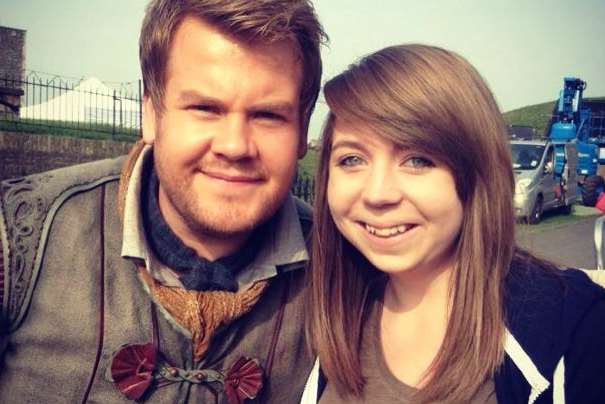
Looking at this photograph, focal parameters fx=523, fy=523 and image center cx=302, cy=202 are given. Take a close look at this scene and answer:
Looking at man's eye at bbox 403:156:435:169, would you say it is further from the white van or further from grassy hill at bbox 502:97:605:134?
grassy hill at bbox 502:97:605:134

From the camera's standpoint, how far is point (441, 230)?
1721 millimetres

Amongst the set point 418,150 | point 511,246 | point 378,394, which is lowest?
point 378,394

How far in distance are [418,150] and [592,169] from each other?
54.1 ft

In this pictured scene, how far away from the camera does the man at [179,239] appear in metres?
1.77

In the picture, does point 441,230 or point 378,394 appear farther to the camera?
point 378,394

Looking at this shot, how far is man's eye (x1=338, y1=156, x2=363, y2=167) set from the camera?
184 centimetres

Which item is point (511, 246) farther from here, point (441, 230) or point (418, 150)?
point (418, 150)

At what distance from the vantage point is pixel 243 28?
6.07 ft

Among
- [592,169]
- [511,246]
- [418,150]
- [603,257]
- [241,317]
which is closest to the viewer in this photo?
[418,150]

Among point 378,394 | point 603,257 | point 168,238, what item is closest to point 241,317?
point 168,238

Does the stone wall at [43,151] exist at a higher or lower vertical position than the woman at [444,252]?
higher

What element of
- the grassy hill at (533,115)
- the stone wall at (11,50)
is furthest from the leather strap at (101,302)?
the grassy hill at (533,115)

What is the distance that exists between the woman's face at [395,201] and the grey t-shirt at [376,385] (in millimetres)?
369

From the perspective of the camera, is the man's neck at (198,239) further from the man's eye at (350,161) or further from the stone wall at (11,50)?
the stone wall at (11,50)
